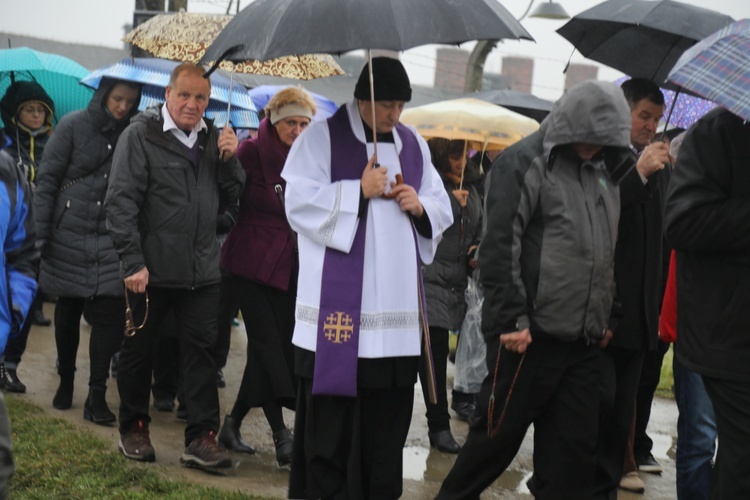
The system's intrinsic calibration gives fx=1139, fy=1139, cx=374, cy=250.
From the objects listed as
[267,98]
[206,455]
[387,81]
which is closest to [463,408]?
[206,455]

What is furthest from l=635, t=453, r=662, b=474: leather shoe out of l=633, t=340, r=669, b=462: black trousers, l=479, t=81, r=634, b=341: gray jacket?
l=479, t=81, r=634, b=341: gray jacket

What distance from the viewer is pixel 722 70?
13.0 ft

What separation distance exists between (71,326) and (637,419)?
3.55 m

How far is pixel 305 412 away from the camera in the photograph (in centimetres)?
510

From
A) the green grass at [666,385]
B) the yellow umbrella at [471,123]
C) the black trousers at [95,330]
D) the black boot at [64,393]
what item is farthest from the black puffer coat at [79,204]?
the green grass at [666,385]

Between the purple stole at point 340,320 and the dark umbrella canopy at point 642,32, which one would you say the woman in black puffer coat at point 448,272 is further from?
the purple stole at point 340,320

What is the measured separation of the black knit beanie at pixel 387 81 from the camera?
4.91 metres

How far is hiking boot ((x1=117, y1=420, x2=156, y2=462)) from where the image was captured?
20.0 ft

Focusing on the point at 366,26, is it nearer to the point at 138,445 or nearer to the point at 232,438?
the point at 138,445

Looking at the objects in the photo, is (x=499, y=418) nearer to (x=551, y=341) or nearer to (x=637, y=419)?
(x=551, y=341)

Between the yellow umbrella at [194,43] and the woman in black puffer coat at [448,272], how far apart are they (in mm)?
1130

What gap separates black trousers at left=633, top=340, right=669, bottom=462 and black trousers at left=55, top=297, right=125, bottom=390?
3151 mm

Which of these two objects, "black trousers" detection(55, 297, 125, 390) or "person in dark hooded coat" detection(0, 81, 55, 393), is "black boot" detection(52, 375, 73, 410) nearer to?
"black trousers" detection(55, 297, 125, 390)

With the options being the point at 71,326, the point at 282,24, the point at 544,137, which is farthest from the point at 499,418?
the point at 71,326
